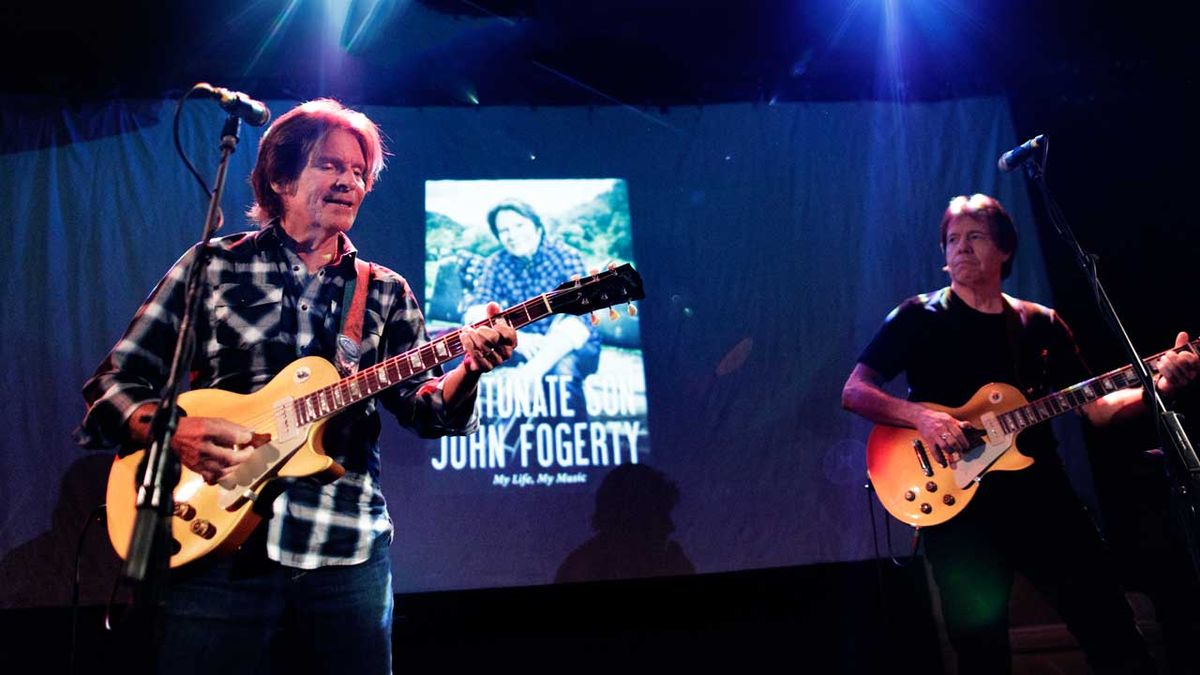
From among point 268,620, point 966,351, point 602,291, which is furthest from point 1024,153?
point 268,620

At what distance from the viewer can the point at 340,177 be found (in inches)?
103

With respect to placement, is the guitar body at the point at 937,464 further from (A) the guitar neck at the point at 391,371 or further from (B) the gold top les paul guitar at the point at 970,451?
(A) the guitar neck at the point at 391,371

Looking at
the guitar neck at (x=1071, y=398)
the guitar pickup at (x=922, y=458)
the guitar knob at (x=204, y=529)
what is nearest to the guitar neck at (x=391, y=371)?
the guitar knob at (x=204, y=529)

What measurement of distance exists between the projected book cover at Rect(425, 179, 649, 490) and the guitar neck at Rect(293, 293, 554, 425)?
162 cm

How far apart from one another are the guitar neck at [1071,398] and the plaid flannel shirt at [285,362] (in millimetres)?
2164

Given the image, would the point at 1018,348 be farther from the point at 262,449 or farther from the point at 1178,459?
the point at 262,449

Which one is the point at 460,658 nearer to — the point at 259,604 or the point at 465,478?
the point at 465,478

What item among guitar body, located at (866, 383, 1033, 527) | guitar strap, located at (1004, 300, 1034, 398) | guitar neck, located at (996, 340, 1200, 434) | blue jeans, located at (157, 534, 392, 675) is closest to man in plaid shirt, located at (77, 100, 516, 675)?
blue jeans, located at (157, 534, 392, 675)

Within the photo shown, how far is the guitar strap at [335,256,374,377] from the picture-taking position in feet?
8.07

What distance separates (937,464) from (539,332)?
2.09 m

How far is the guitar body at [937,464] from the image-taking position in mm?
3131

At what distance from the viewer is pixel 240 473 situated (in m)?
2.17

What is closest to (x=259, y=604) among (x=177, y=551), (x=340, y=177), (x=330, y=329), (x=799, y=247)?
(x=177, y=551)

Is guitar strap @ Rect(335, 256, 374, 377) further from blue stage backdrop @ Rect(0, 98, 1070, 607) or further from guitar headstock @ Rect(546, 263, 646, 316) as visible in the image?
blue stage backdrop @ Rect(0, 98, 1070, 607)
